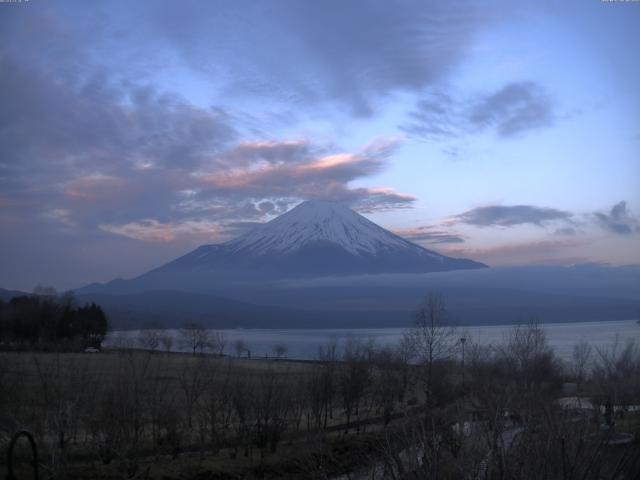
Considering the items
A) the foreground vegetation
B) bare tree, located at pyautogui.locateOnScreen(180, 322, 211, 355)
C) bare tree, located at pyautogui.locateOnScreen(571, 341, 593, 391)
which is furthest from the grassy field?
bare tree, located at pyautogui.locateOnScreen(180, 322, 211, 355)

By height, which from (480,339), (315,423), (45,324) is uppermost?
(45,324)

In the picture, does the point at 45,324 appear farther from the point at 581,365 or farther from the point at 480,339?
the point at 581,365

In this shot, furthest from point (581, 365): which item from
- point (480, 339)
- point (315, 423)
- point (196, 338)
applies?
point (196, 338)

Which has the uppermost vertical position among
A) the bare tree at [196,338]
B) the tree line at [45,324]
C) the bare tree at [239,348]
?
the tree line at [45,324]

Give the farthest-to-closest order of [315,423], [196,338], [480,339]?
[196,338]
[480,339]
[315,423]

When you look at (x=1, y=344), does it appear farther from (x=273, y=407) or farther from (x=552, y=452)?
(x=552, y=452)

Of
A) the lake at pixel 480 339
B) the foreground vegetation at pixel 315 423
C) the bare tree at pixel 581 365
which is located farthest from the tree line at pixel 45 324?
the bare tree at pixel 581 365

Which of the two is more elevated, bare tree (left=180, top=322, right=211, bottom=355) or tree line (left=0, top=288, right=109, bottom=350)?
tree line (left=0, top=288, right=109, bottom=350)

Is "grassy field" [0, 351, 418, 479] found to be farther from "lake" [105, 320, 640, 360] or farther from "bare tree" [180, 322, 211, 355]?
"bare tree" [180, 322, 211, 355]

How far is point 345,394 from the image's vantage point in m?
33.5

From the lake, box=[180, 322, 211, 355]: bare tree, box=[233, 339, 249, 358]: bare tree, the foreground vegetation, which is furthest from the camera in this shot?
box=[180, 322, 211, 355]: bare tree

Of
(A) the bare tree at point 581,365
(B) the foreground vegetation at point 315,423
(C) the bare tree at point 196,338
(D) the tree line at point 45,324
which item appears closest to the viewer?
(B) the foreground vegetation at point 315,423

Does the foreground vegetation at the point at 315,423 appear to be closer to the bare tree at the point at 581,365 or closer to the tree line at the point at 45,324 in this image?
the bare tree at the point at 581,365

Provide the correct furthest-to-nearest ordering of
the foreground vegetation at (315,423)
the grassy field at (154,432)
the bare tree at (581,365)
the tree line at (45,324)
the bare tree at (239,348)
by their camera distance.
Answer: the bare tree at (239,348) → the tree line at (45,324) → the bare tree at (581,365) → the grassy field at (154,432) → the foreground vegetation at (315,423)
